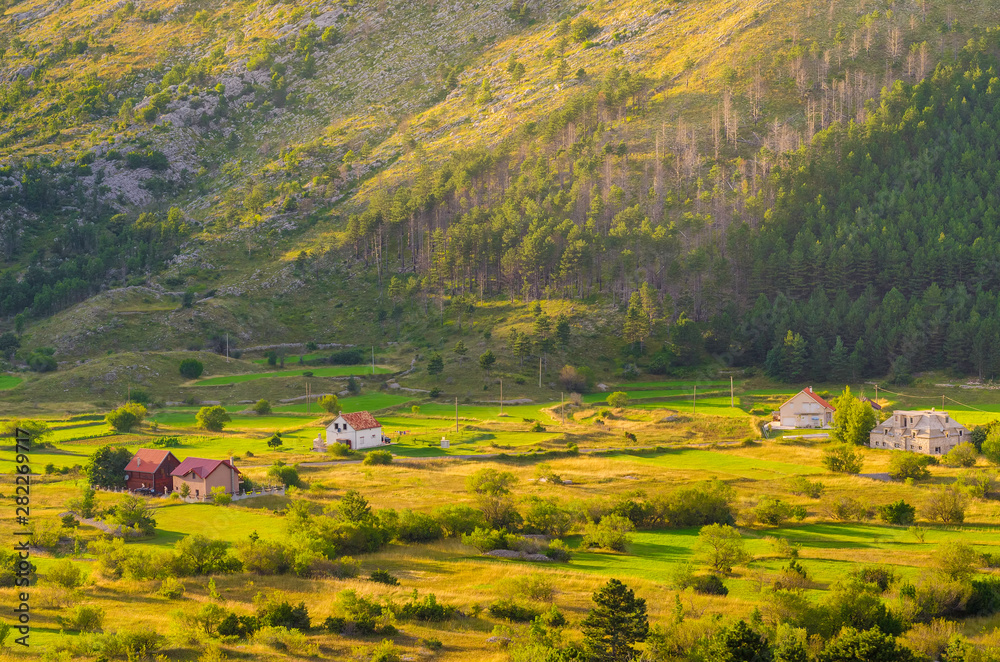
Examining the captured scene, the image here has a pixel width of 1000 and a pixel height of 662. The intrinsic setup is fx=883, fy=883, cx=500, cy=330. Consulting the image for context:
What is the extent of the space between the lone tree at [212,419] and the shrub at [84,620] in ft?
174

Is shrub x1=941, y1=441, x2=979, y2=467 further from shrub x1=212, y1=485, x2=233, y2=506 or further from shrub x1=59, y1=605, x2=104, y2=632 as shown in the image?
shrub x1=59, y1=605, x2=104, y2=632

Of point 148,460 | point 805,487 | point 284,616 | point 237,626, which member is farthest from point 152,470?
point 805,487

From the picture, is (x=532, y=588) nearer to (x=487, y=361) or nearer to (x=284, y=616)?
(x=284, y=616)

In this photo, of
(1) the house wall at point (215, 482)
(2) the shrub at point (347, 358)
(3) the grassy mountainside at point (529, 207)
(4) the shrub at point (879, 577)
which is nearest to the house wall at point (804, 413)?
(3) the grassy mountainside at point (529, 207)

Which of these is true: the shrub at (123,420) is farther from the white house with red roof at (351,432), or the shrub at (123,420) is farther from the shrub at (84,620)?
the shrub at (84,620)

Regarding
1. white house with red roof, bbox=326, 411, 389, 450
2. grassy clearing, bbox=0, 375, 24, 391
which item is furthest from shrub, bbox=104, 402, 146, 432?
grassy clearing, bbox=0, 375, 24, 391

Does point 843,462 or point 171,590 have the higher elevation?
point 843,462

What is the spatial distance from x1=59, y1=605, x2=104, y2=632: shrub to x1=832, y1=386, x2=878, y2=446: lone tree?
63086mm

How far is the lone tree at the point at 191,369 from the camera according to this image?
379ft

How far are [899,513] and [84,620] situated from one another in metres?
43.7

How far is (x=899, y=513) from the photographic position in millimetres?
52312

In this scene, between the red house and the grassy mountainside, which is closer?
the red house

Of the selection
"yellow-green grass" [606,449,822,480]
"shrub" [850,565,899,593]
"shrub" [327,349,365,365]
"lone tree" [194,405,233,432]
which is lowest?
"shrub" [850,565,899,593]

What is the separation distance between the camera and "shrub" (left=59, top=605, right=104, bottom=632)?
3456cm
